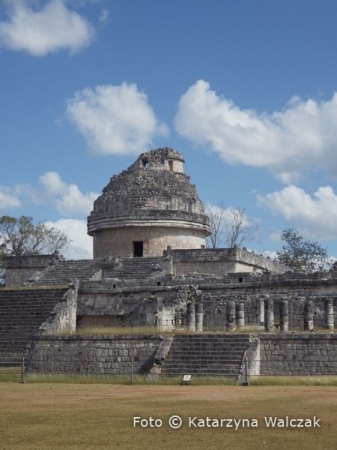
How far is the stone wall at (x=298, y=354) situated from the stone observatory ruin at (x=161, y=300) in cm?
3

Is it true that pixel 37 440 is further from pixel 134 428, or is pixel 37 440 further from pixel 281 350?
pixel 281 350

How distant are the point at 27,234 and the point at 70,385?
2810cm

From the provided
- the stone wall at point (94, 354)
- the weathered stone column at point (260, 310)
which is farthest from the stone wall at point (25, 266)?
the weathered stone column at point (260, 310)

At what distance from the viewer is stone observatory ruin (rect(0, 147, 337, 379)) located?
23.7m

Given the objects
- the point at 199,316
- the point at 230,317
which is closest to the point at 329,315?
the point at 230,317

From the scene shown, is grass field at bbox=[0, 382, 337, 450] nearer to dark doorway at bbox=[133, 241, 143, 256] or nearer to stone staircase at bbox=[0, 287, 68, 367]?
stone staircase at bbox=[0, 287, 68, 367]

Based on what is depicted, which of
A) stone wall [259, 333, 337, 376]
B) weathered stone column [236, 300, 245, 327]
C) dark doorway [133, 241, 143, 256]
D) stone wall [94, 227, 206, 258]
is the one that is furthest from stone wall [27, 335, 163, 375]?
dark doorway [133, 241, 143, 256]

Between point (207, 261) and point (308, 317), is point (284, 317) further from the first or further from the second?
point (207, 261)

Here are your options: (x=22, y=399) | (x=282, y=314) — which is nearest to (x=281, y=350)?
(x=282, y=314)

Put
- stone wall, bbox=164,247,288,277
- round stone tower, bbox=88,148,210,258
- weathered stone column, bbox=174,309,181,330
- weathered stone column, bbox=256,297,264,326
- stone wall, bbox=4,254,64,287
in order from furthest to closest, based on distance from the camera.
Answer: round stone tower, bbox=88,148,210,258
stone wall, bbox=4,254,64,287
stone wall, bbox=164,247,288,277
weathered stone column, bbox=174,309,181,330
weathered stone column, bbox=256,297,264,326

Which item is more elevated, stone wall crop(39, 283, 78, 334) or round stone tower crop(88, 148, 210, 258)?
round stone tower crop(88, 148, 210, 258)

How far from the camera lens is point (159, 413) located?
15.1 meters

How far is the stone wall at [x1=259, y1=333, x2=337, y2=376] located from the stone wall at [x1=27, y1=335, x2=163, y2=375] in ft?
10.3

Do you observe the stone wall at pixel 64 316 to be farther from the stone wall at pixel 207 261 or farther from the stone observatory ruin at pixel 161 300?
the stone wall at pixel 207 261
